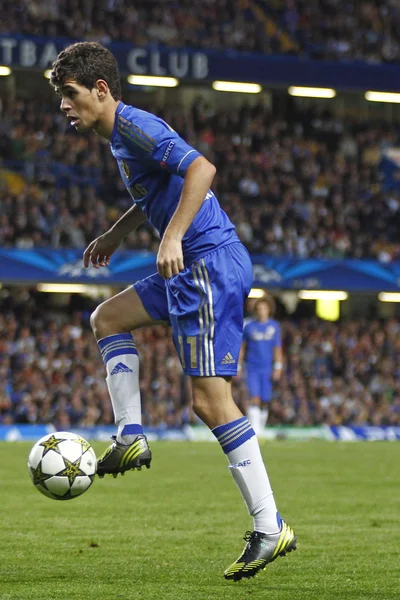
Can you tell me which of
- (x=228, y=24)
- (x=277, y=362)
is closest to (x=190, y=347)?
(x=277, y=362)

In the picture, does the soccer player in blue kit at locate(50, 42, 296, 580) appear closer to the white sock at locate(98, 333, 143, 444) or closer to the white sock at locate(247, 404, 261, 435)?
the white sock at locate(98, 333, 143, 444)

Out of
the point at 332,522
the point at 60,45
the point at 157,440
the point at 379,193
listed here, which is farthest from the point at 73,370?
the point at 332,522

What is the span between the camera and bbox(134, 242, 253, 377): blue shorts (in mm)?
5219

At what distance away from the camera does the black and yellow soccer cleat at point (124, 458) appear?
558cm

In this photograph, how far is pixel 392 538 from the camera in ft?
23.3

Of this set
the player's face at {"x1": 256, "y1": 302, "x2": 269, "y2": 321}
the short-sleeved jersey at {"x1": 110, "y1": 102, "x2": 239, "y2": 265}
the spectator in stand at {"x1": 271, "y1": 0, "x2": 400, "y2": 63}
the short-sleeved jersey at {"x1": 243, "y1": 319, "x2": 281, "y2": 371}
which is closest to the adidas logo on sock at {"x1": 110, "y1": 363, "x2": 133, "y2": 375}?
the short-sleeved jersey at {"x1": 110, "y1": 102, "x2": 239, "y2": 265}

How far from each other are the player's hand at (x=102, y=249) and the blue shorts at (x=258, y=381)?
12.3 metres

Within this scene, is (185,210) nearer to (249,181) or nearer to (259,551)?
(259,551)

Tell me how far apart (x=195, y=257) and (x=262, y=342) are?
1326cm

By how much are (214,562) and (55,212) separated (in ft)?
66.7

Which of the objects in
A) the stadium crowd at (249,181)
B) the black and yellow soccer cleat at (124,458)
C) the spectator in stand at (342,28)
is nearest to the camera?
the black and yellow soccer cleat at (124,458)

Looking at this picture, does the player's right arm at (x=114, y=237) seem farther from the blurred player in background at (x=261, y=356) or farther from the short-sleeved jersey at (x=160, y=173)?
the blurred player in background at (x=261, y=356)

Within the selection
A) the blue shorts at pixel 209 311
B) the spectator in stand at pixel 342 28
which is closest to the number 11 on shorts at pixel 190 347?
the blue shorts at pixel 209 311

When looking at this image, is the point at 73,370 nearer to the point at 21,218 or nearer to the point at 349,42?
the point at 21,218
